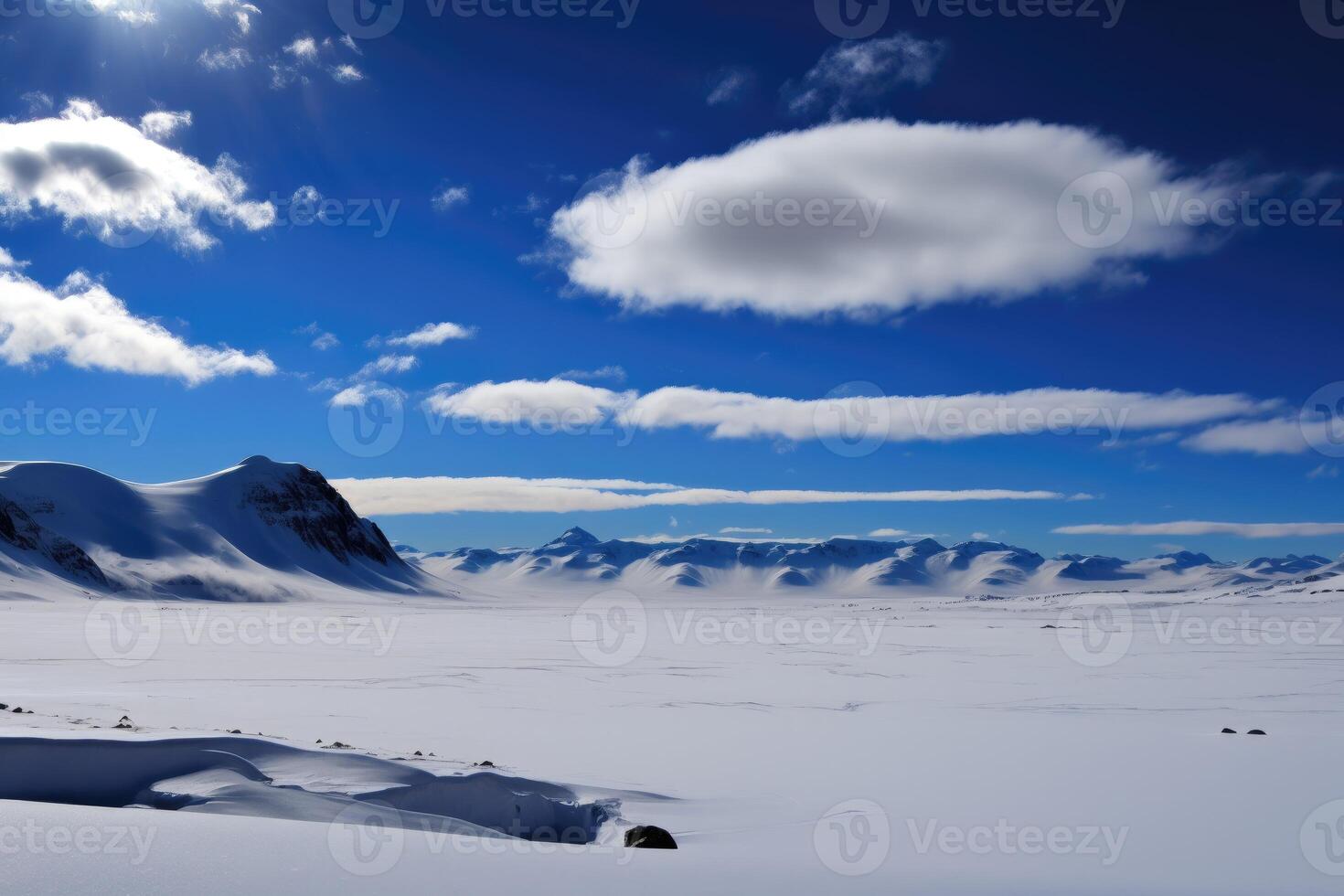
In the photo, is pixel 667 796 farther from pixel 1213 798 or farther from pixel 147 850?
pixel 1213 798

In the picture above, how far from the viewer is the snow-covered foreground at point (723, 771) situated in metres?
5.08

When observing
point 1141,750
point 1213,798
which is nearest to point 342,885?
point 1213,798

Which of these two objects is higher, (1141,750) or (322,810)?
(1141,750)

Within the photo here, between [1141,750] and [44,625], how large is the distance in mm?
42936

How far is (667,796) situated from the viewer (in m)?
7.98

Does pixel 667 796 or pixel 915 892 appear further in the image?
pixel 667 796
